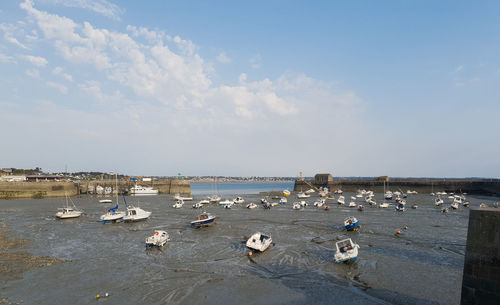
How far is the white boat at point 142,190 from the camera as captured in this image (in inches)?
4572

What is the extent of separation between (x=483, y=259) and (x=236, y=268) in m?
18.9

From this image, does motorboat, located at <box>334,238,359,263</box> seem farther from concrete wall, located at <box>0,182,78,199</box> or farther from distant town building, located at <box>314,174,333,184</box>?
distant town building, located at <box>314,174,333,184</box>

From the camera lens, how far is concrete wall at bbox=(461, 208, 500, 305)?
10.8 meters

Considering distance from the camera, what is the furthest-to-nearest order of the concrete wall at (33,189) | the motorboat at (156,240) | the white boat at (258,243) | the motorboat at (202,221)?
the concrete wall at (33,189), the motorboat at (202,221), the motorboat at (156,240), the white boat at (258,243)

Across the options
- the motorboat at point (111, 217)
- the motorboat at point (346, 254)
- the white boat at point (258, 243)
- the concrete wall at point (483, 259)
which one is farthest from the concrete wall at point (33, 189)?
the concrete wall at point (483, 259)

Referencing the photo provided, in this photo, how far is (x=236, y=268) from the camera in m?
25.6

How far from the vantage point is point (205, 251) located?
3127 centimetres

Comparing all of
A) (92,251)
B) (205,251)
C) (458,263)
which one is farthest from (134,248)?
(458,263)

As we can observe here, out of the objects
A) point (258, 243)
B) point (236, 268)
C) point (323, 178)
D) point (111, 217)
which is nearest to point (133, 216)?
point (111, 217)

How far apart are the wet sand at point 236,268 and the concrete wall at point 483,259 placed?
8.43m

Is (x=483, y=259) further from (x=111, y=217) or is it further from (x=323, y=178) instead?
(x=323, y=178)

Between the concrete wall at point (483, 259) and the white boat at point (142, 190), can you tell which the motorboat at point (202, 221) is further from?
the white boat at point (142, 190)

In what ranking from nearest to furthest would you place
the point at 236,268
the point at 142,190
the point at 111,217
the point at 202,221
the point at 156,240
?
the point at 236,268, the point at 156,240, the point at 202,221, the point at 111,217, the point at 142,190

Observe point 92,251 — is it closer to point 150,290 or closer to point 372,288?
point 150,290
